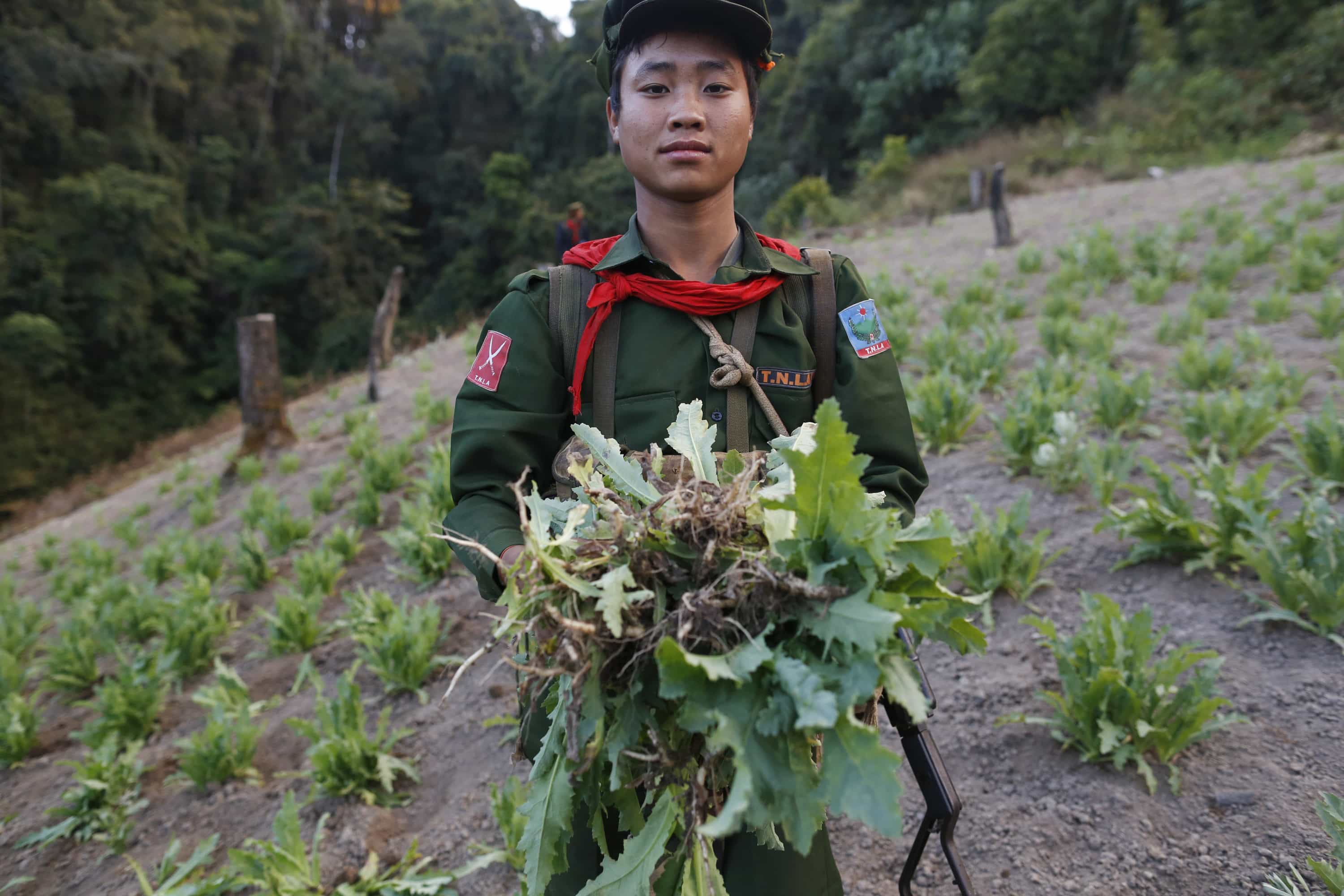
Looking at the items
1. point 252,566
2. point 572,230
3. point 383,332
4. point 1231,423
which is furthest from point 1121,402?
point 383,332

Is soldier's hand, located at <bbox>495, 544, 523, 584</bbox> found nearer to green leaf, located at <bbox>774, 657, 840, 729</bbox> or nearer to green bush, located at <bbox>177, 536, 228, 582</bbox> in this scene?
green leaf, located at <bbox>774, 657, 840, 729</bbox>

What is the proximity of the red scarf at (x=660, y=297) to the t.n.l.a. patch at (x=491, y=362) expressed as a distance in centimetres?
15

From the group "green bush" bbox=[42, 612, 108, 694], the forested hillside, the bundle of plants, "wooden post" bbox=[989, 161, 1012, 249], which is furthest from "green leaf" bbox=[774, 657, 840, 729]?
the forested hillside

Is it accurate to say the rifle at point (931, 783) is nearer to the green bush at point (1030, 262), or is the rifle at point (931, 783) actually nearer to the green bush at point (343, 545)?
the green bush at point (343, 545)

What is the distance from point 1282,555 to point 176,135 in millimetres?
36417

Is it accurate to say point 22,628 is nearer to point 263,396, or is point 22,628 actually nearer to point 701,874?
point 263,396

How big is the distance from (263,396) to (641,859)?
8096 mm

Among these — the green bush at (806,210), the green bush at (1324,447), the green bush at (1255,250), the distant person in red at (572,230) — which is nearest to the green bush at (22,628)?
the distant person in red at (572,230)

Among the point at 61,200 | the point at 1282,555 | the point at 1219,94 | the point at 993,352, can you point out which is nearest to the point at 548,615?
the point at 1282,555

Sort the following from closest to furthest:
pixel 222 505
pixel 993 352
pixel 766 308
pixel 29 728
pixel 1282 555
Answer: pixel 766 308 < pixel 1282 555 < pixel 29 728 < pixel 993 352 < pixel 222 505

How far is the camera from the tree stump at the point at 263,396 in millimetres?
7477

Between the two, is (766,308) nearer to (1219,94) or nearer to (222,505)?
(222,505)

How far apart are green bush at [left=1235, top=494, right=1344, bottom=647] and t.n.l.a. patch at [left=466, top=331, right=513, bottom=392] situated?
8.29 feet

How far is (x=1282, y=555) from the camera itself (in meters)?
2.62
